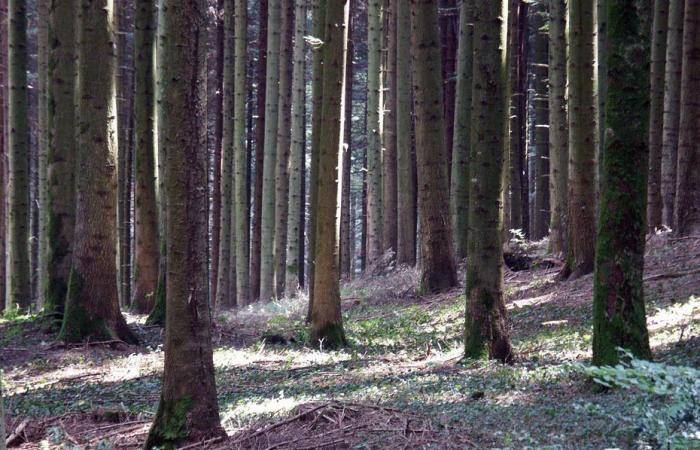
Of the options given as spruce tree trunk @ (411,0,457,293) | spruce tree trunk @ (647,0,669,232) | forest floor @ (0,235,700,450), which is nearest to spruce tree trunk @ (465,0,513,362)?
forest floor @ (0,235,700,450)

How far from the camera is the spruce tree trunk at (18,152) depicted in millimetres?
15852

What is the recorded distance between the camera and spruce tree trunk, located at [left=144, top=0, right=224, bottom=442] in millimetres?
5867

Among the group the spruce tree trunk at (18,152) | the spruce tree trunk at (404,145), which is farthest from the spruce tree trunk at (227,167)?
the spruce tree trunk at (18,152)

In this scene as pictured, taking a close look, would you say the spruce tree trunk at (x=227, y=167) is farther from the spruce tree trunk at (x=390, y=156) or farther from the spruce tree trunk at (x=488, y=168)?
the spruce tree trunk at (x=488, y=168)

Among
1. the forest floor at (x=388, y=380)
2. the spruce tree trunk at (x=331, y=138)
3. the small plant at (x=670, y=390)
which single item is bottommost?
the forest floor at (x=388, y=380)

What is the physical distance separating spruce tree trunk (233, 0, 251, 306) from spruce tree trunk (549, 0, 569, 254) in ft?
29.5

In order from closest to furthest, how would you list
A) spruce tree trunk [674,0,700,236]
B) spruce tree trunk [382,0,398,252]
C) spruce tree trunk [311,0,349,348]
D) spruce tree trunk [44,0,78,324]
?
1. spruce tree trunk [311,0,349,348]
2. spruce tree trunk [44,0,78,324]
3. spruce tree trunk [674,0,700,236]
4. spruce tree trunk [382,0,398,252]

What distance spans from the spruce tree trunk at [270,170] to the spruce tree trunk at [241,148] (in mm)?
850

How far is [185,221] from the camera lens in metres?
5.88

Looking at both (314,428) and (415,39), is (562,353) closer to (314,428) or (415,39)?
(314,428)

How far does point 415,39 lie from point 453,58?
483 inches

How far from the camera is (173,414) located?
19.9 ft

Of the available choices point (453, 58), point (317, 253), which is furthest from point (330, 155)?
point (453, 58)

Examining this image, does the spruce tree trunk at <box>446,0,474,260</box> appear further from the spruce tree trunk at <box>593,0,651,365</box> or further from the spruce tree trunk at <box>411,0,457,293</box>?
the spruce tree trunk at <box>593,0,651,365</box>
